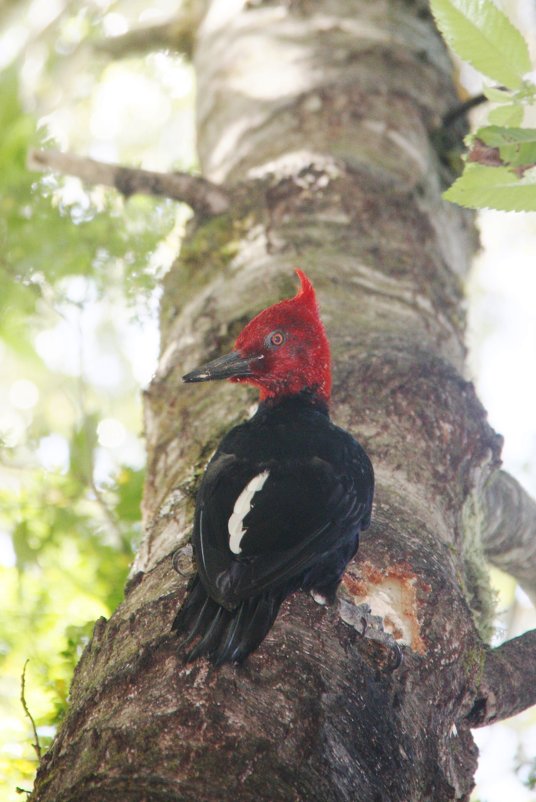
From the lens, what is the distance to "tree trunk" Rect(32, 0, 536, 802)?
137 centimetres

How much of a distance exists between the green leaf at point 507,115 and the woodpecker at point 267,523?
767 millimetres

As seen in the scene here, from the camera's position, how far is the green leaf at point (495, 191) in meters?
1.39

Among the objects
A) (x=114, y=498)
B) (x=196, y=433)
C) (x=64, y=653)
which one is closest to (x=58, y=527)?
(x=114, y=498)

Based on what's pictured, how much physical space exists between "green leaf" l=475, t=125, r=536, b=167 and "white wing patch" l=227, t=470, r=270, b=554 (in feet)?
2.72

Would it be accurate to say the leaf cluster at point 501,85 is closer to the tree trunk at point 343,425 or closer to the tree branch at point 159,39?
the tree trunk at point 343,425

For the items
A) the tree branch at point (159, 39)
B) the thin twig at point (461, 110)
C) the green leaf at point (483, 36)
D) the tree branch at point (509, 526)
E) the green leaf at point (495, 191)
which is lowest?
the tree branch at point (509, 526)

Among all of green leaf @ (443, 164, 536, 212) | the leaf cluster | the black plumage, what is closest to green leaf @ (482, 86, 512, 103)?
the leaf cluster

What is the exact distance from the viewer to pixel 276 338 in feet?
7.82

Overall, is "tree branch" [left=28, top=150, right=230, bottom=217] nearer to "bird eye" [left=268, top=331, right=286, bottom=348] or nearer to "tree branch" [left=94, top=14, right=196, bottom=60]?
"bird eye" [left=268, top=331, right=286, bottom=348]

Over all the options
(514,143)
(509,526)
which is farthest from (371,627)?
(509,526)

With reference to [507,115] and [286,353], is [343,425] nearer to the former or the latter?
[286,353]

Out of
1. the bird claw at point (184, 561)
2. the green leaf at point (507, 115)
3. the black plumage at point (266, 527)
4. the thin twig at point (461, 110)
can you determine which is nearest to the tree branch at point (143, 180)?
the thin twig at point (461, 110)

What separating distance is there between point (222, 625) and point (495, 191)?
86 cm

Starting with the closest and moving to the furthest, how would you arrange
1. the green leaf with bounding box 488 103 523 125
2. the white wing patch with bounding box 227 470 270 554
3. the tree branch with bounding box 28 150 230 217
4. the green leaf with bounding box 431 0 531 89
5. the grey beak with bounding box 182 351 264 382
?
the green leaf with bounding box 431 0 531 89
the green leaf with bounding box 488 103 523 125
the white wing patch with bounding box 227 470 270 554
the grey beak with bounding box 182 351 264 382
the tree branch with bounding box 28 150 230 217
